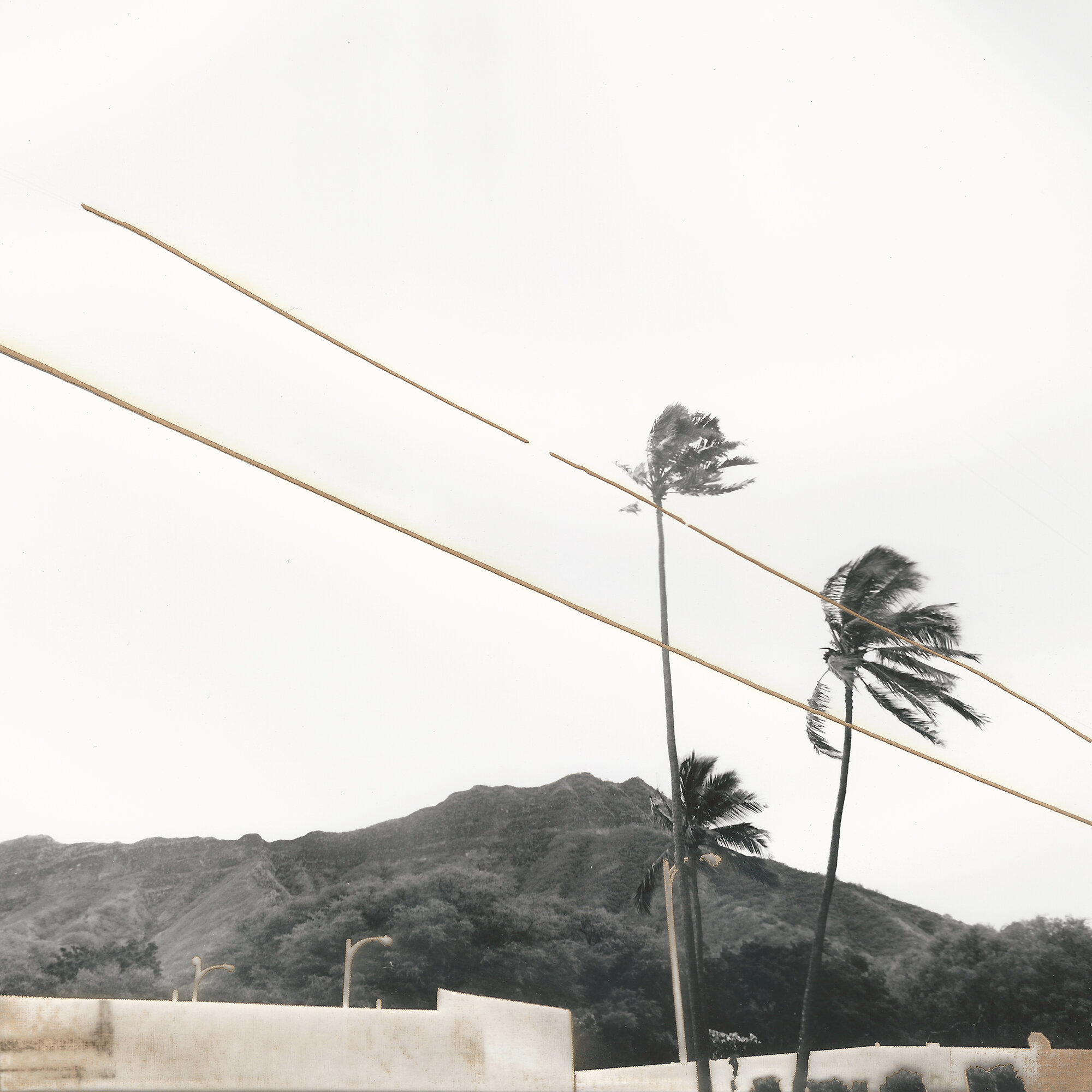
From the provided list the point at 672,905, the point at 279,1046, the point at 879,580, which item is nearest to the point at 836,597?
the point at 879,580

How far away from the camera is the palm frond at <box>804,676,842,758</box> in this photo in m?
25.1

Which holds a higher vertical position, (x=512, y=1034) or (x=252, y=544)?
(x=252, y=544)

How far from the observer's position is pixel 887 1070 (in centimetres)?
2602

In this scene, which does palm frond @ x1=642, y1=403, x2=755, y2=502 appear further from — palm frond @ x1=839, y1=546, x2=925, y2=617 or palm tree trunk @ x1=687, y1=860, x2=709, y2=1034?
palm tree trunk @ x1=687, y1=860, x2=709, y2=1034

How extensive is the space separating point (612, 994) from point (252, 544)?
29.3 meters

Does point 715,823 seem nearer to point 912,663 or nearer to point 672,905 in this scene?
point 672,905

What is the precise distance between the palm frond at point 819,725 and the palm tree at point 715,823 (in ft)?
7.86

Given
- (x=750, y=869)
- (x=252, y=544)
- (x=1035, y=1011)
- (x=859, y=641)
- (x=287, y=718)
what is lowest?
(x=1035, y=1011)

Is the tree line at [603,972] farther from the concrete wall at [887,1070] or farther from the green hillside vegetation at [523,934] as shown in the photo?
the concrete wall at [887,1070]

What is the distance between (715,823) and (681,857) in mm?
2436

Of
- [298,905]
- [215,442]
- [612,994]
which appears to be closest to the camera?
[215,442]

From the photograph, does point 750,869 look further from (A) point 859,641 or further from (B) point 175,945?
(B) point 175,945

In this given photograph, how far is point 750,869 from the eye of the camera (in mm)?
28219

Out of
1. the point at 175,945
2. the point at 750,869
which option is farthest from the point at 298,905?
the point at 750,869
